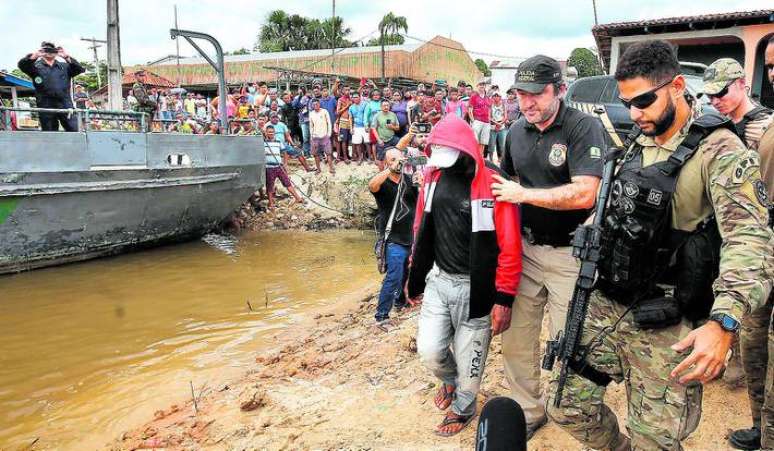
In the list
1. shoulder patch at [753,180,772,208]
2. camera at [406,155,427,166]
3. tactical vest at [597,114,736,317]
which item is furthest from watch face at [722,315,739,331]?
camera at [406,155,427,166]

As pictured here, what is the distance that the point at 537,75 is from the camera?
2822 millimetres

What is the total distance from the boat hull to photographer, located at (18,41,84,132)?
51 cm

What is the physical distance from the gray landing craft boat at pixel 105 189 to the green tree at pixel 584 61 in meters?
33.1

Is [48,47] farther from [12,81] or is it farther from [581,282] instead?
[581,282]

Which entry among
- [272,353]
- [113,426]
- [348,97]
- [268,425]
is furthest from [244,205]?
[268,425]

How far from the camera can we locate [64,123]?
9.33m

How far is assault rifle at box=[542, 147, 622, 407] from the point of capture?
213 cm

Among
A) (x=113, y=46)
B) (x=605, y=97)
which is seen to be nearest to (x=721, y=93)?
(x=605, y=97)

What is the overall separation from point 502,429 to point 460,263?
1924 mm

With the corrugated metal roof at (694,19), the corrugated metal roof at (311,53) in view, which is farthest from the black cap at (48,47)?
the corrugated metal roof at (311,53)

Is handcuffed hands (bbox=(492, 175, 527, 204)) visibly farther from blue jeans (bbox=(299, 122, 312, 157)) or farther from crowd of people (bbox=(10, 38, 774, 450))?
blue jeans (bbox=(299, 122, 312, 157))

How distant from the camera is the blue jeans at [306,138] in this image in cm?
1398

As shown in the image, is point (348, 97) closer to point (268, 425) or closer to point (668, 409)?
point (268, 425)

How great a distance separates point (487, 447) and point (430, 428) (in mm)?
2249
